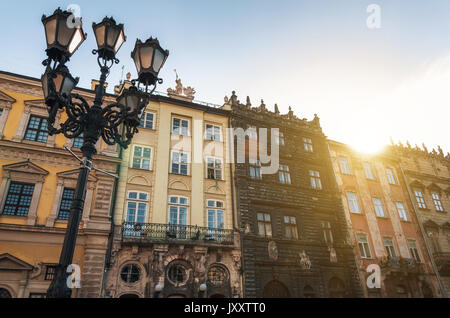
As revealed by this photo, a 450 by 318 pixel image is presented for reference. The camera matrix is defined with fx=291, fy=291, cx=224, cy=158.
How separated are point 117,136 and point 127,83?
675 inches

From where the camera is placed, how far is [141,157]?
20.1m

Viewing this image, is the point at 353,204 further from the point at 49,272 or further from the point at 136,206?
the point at 49,272

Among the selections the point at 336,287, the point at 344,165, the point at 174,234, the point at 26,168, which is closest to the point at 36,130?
the point at 26,168

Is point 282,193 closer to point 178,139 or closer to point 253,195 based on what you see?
point 253,195

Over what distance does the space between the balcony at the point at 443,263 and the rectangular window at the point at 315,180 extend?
12472 mm

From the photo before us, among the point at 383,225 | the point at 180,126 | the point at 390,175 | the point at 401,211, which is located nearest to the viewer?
the point at 180,126

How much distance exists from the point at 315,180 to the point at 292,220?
4937 millimetres

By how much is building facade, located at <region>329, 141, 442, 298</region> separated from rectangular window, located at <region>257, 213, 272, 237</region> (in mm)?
7681

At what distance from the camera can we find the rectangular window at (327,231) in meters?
23.2

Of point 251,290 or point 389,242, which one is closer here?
point 251,290

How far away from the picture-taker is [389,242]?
1008 inches

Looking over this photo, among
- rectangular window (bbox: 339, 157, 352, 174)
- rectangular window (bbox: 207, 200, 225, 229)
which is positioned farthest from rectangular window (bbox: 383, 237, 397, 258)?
rectangular window (bbox: 207, 200, 225, 229)
